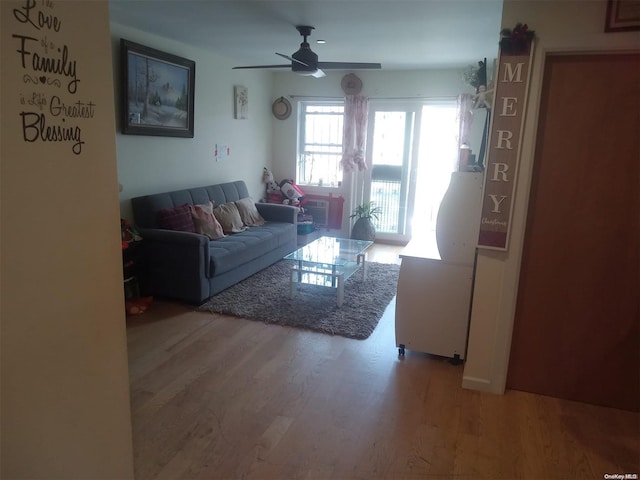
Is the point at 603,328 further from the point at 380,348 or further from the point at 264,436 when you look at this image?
the point at 264,436

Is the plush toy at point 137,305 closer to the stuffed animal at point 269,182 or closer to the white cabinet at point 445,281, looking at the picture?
the white cabinet at point 445,281

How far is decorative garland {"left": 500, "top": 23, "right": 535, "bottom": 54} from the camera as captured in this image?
7.07 feet

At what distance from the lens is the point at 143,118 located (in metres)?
4.12

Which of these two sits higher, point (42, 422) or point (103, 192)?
point (103, 192)

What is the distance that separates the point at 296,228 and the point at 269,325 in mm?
2198

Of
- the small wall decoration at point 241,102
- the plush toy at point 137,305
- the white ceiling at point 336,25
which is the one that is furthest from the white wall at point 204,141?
the plush toy at point 137,305

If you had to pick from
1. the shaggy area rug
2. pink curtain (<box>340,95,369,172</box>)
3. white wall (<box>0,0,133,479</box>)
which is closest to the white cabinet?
the shaggy area rug

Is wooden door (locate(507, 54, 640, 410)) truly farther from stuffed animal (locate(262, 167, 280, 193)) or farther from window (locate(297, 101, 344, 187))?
stuffed animal (locate(262, 167, 280, 193))

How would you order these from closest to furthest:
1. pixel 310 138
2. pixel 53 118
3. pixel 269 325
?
1. pixel 53 118
2. pixel 269 325
3. pixel 310 138

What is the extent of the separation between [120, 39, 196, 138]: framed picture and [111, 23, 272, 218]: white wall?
3.2 inches

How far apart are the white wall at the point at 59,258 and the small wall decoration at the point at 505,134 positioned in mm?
1863

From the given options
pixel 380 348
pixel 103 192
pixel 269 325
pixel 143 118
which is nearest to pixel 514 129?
pixel 380 348

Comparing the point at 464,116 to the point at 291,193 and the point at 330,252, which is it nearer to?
the point at 291,193

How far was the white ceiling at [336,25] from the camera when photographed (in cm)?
312
